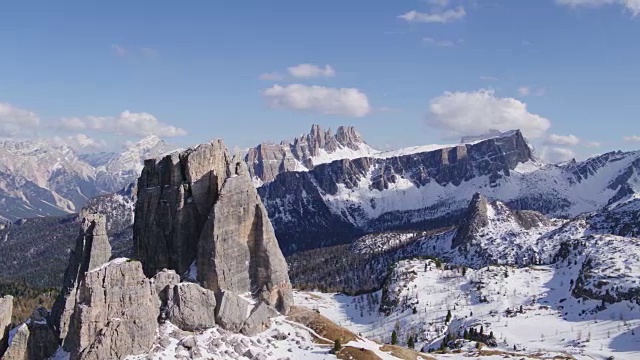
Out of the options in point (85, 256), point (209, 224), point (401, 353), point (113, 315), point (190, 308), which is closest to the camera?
point (113, 315)

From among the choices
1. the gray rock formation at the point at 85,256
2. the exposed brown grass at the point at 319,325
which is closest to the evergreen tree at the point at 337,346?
the exposed brown grass at the point at 319,325

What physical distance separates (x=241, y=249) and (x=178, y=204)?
18468mm

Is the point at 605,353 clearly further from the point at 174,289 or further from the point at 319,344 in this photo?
the point at 174,289

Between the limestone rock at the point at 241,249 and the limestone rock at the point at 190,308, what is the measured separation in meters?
8.24

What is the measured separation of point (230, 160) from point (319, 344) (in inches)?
1932

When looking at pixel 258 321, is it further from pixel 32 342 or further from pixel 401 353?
pixel 32 342

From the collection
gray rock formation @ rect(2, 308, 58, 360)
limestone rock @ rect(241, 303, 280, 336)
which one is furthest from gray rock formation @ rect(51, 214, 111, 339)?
limestone rock @ rect(241, 303, 280, 336)

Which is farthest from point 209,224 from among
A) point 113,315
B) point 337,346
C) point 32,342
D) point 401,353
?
point 401,353

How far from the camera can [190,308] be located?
118 meters

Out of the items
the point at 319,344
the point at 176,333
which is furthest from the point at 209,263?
the point at 319,344

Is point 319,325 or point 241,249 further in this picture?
point 241,249

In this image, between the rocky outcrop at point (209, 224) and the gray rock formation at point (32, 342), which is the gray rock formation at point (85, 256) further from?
the rocky outcrop at point (209, 224)

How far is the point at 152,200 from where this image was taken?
142250 mm

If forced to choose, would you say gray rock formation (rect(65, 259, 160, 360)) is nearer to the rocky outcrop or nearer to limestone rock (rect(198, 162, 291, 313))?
limestone rock (rect(198, 162, 291, 313))
